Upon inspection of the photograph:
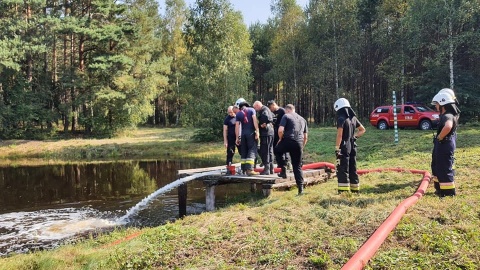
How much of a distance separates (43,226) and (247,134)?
562cm

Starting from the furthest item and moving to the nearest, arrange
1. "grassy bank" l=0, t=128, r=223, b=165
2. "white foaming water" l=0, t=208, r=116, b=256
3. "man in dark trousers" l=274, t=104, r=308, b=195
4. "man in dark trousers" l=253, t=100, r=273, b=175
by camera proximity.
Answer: "grassy bank" l=0, t=128, r=223, b=165, "man in dark trousers" l=253, t=100, r=273, b=175, "man in dark trousers" l=274, t=104, r=308, b=195, "white foaming water" l=0, t=208, r=116, b=256

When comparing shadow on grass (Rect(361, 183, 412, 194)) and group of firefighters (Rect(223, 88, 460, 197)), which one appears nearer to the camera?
Answer: group of firefighters (Rect(223, 88, 460, 197))

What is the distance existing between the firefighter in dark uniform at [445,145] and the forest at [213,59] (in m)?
18.6

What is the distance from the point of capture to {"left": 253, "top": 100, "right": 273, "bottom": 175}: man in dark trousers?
10.4 m

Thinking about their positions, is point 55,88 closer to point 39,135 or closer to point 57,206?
point 39,135

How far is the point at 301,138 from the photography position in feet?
29.6

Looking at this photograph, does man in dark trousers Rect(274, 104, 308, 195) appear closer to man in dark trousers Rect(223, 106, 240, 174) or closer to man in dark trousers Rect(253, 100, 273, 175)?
man in dark trousers Rect(253, 100, 273, 175)

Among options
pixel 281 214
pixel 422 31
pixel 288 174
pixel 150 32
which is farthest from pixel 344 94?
pixel 281 214

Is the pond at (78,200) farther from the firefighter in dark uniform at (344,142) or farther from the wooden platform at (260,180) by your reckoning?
the firefighter in dark uniform at (344,142)

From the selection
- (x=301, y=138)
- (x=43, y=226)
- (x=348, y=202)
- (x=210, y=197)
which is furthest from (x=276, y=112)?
(x=43, y=226)

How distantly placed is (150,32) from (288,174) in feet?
101

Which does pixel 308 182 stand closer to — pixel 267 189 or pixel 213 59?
pixel 267 189

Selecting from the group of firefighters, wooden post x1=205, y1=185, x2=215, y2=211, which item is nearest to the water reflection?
wooden post x1=205, y1=185, x2=215, y2=211

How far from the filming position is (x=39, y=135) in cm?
3272
